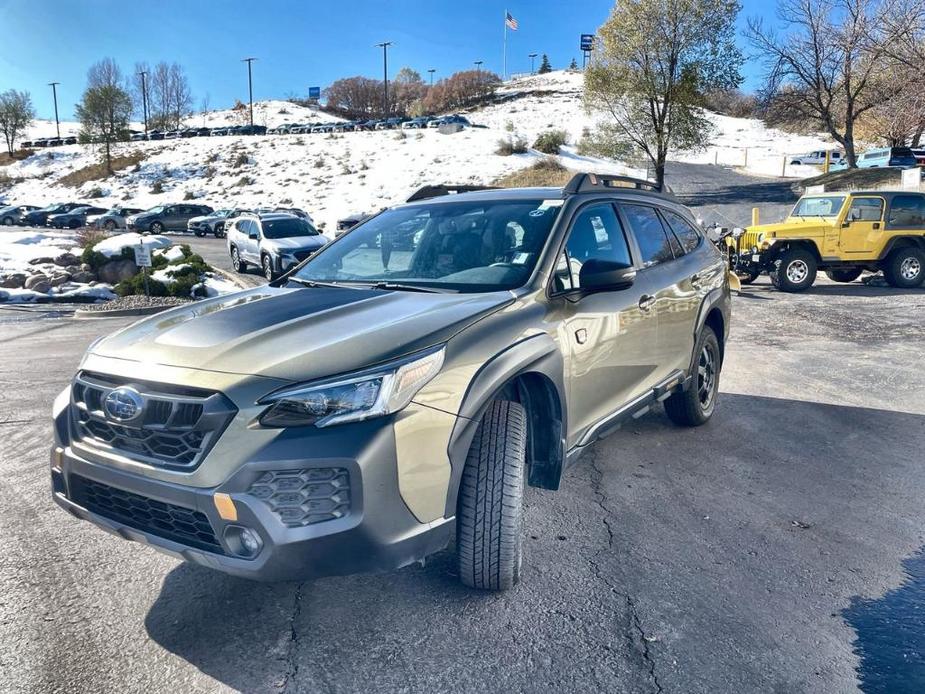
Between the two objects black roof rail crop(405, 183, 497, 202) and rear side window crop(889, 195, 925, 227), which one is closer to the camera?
black roof rail crop(405, 183, 497, 202)

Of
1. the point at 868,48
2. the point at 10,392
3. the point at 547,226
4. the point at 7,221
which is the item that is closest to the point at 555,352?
the point at 547,226

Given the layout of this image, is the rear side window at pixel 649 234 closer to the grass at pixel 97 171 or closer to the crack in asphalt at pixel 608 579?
the crack in asphalt at pixel 608 579

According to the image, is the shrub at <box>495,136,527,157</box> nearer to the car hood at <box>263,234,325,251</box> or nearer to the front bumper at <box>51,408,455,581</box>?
the car hood at <box>263,234,325,251</box>

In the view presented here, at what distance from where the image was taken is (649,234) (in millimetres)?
4473

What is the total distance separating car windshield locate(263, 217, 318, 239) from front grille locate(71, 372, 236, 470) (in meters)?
15.7

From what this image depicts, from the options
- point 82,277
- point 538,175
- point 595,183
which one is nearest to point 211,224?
point 538,175

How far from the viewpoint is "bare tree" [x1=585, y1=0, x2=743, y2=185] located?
100 feet

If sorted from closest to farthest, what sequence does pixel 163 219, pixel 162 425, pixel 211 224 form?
pixel 162 425, pixel 211 224, pixel 163 219

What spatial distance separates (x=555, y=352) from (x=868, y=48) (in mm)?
18109

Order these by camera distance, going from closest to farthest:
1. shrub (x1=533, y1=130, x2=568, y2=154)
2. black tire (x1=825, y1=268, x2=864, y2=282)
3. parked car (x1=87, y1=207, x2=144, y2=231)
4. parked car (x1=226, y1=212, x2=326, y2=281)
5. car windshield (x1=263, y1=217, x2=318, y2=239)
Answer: black tire (x1=825, y1=268, x2=864, y2=282) → parked car (x1=226, y1=212, x2=326, y2=281) → car windshield (x1=263, y1=217, x2=318, y2=239) → parked car (x1=87, y1=207, x2=144, y2=231) → shrub (x1=533, y1=130, x2=568, y2=154)

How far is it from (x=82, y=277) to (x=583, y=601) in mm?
15664

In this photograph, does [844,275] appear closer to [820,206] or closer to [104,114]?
[820,206]

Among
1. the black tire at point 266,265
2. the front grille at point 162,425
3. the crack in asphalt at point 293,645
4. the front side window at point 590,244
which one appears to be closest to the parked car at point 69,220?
the black tire at point 266,265

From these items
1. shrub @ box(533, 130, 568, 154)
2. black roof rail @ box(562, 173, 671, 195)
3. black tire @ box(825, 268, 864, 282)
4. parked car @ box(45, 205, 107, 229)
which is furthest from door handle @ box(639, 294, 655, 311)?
shrub @ box(533, 130, 568, 154)
